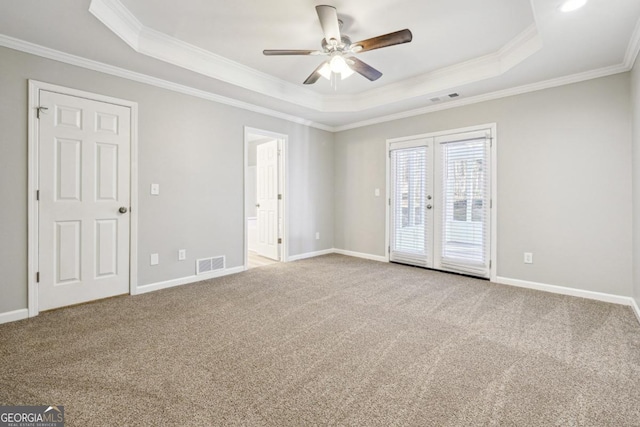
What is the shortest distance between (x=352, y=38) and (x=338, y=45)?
540 millimetres

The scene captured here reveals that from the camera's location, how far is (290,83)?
4277 mm

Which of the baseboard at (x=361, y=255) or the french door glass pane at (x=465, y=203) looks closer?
the french door glass pane at (x=465, y=203)

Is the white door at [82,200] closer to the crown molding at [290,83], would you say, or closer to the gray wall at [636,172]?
the crown molding at [290,83]

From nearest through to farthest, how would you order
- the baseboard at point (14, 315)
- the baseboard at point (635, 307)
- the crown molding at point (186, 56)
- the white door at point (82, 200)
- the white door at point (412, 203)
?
1. the crown molding at point (186, 56)
2. the baseboard at point (14, 315)
3. the baseboard at point (635, 307)
4. the white door at point (82, 200)
5. the white door at point (412, 203)

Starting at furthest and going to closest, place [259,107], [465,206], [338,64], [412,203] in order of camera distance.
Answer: [412,203] → [259,107] → [465,206] → [338,64]

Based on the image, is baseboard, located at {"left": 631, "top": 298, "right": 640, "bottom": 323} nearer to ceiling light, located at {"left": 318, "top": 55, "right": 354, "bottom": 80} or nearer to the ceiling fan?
the ceiling fan

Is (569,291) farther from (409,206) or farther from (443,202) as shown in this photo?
(409,206)

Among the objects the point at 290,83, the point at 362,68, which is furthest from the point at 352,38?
the point at 290,83

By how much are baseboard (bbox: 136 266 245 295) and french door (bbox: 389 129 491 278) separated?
266cm

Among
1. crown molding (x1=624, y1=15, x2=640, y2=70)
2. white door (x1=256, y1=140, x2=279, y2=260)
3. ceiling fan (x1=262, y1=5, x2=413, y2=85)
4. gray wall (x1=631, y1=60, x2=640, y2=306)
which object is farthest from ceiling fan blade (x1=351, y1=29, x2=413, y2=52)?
white door (x1=256, y1=140, x2=279, y2=260)

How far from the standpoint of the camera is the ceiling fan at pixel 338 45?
2.39 meters

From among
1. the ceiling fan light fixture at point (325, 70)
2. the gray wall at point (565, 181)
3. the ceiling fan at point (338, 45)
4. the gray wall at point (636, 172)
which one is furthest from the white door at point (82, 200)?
the gray wall at point (636, 172)

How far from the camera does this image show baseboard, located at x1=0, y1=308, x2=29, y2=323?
2.64 metres

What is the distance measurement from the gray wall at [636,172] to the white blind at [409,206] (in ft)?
7.25
